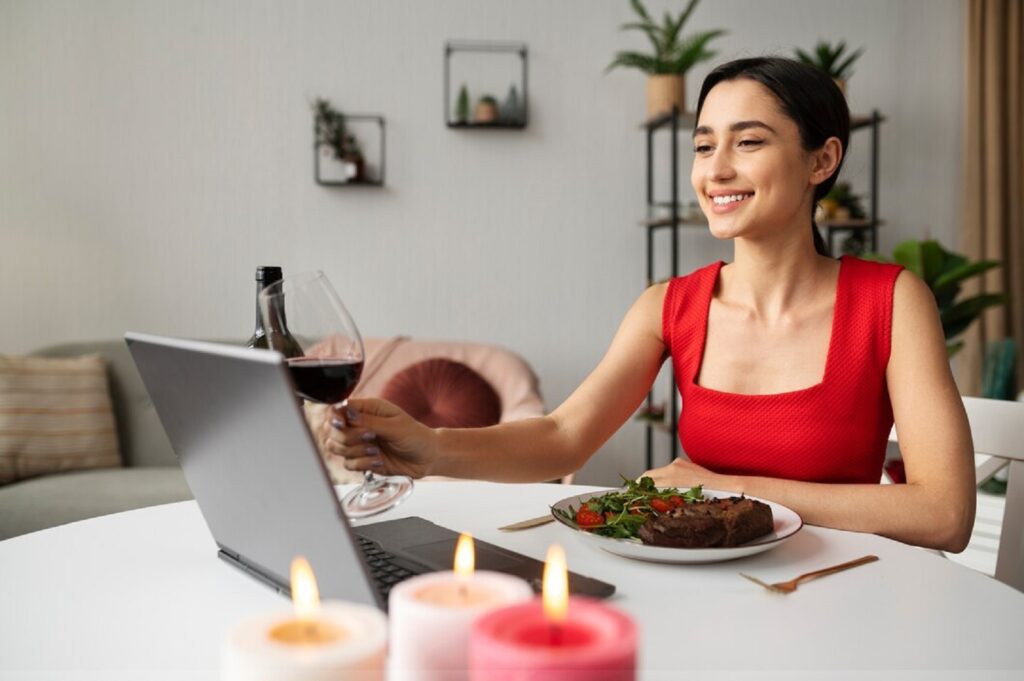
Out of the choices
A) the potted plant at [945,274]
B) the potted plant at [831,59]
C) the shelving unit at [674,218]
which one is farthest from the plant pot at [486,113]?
the potted plant at [945,274]

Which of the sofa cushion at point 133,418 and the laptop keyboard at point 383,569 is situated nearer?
the laptop keyboard at point 383,569

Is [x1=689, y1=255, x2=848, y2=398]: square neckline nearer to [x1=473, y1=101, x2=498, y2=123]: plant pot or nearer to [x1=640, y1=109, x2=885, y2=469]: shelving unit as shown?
[x1=640, y1=109, x2=885, y2=469]: shelving unit

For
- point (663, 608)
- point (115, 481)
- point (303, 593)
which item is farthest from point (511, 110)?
point (303, 593)

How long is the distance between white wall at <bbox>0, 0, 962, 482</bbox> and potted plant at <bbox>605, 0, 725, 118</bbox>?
25 cm

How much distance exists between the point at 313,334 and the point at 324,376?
4 cm

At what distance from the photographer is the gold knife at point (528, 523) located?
104 centimetres

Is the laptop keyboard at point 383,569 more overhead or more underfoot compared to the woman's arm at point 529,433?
more underfoot

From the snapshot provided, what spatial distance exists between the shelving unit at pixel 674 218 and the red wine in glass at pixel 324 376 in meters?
2.55

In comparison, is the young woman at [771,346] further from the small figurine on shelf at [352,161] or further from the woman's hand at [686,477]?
the small figurine on shelf at [352,161]

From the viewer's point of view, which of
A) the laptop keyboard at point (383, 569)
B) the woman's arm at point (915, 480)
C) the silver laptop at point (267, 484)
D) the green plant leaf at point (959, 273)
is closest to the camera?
the silver laptop at point (267, 484)

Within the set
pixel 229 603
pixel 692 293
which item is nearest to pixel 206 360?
pixel 229 603

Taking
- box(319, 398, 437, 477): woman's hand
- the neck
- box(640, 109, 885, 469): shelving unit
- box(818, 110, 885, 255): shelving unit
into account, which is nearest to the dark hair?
the neck

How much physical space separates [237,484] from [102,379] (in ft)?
8.72

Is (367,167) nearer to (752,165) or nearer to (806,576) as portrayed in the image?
(752,165)
